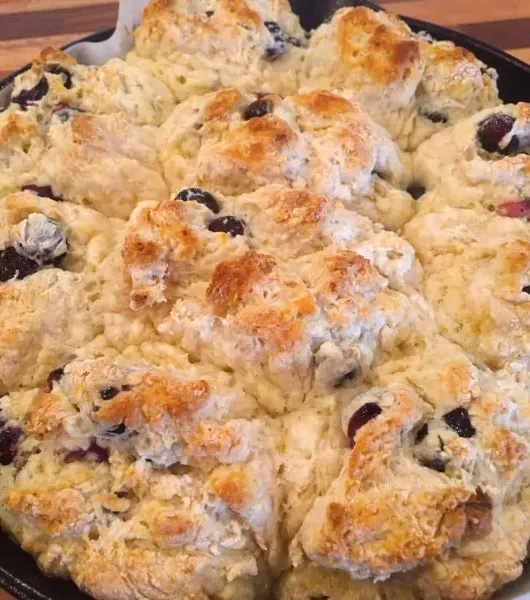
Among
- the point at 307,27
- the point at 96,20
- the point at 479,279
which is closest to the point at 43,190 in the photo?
the point at 479,279

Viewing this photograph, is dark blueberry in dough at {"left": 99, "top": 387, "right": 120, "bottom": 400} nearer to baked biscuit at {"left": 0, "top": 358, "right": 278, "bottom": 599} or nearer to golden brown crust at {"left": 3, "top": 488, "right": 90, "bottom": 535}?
baked biscuit at {"left": 0, "top": 358, "right": 278, "bottom": 599}

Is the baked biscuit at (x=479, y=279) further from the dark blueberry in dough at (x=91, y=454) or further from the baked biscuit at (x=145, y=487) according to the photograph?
the dark blueberry in dough at (x=91, y=454)

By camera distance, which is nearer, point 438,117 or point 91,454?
point 91,454

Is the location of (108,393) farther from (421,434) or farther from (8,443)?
(421,434)

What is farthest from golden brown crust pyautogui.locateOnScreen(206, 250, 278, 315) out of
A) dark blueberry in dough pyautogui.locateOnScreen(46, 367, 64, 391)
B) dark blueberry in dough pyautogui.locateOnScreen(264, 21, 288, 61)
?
dark blueberry in dough pyautogui.locateOnScreen(264, 21, 288, 61)

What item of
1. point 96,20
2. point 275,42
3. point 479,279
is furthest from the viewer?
point 96,20

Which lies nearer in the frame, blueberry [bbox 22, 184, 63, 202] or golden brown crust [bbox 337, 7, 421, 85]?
blueberry [bbox 22, 184, 63, 202]
